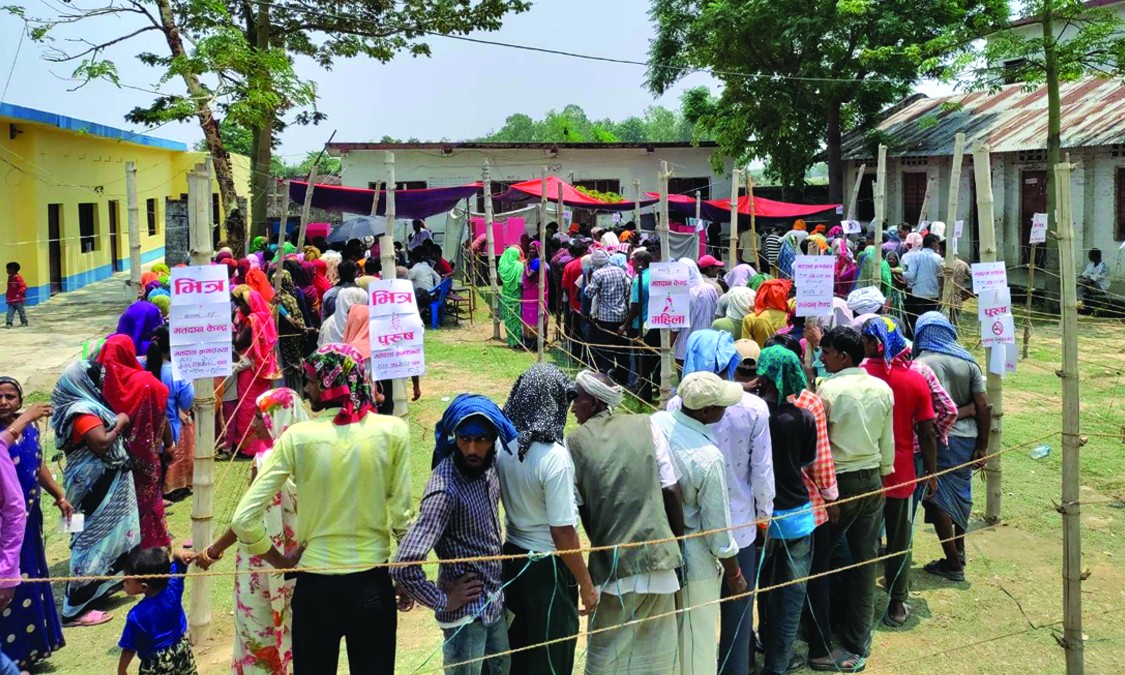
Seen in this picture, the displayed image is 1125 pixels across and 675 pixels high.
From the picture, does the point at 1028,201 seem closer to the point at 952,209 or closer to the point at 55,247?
the point at 952,209

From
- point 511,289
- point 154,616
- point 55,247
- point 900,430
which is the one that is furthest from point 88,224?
point 900,430

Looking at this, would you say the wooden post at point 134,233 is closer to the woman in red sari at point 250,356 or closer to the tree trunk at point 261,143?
the woman in red sari at point 250,356

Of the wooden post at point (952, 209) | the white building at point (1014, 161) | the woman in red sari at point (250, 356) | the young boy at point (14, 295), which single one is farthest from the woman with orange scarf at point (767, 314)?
the young boy at point (14, 295)

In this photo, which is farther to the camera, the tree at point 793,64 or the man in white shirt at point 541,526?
the tree at point 793,64

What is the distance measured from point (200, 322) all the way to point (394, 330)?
1.00 m

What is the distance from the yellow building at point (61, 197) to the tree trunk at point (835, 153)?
13660mm

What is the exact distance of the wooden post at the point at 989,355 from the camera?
6.42 metres

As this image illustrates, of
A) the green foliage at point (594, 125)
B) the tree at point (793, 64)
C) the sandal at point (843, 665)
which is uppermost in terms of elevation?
the green foliage at point (594, 125)

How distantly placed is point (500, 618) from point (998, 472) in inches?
173

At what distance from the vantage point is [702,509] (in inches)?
158

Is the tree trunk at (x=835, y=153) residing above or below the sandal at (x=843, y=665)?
above

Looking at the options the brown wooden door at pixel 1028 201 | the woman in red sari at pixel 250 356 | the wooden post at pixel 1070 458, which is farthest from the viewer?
the brown wooden door at pixel 1028 201

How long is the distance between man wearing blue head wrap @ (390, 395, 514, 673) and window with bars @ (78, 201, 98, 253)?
21974mm

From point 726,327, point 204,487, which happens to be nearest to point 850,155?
point 726,327
